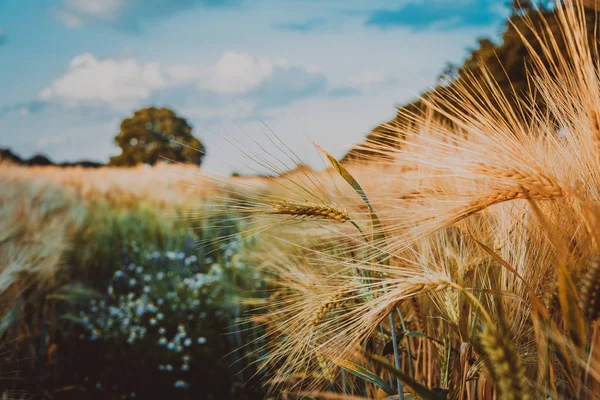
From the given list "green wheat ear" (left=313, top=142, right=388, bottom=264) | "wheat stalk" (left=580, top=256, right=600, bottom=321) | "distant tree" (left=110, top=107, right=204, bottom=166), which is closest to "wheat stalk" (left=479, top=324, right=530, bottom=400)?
"wheat stalk" (left=580, top=256, right=600, bottom=321)

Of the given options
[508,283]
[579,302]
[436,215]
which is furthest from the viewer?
[508,283]

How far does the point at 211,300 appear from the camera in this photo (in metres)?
4.30

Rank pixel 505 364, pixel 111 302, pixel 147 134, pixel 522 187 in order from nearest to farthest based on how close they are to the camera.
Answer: pixel 505 364 → pixel 522 187 → pixel 111 302 → pixel 147 134

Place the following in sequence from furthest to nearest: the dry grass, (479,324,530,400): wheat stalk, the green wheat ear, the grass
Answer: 1. the grass
2. the green wheat ear
3. the dry grass
4. (479,324,530,400): wheat stalk

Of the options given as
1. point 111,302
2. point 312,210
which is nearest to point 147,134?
point 111,302

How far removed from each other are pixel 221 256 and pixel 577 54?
14.1ft

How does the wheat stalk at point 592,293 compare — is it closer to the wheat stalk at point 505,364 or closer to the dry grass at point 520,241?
the dry grass at point 520,241

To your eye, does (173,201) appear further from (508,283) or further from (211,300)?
(508,283)

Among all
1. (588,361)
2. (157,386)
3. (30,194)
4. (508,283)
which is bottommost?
(157,386)

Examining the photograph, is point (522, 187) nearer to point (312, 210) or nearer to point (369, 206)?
point (369, 206)

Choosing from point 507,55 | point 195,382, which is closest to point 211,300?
point 195,382

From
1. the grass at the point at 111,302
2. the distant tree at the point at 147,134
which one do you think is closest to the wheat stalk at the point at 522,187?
the grass at the point at 111,302

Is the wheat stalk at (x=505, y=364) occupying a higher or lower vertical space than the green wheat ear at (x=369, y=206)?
lower

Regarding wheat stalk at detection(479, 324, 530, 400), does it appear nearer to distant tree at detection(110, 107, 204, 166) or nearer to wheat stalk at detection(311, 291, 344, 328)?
wheat stalk at detection(311, 291, 344, 328)
